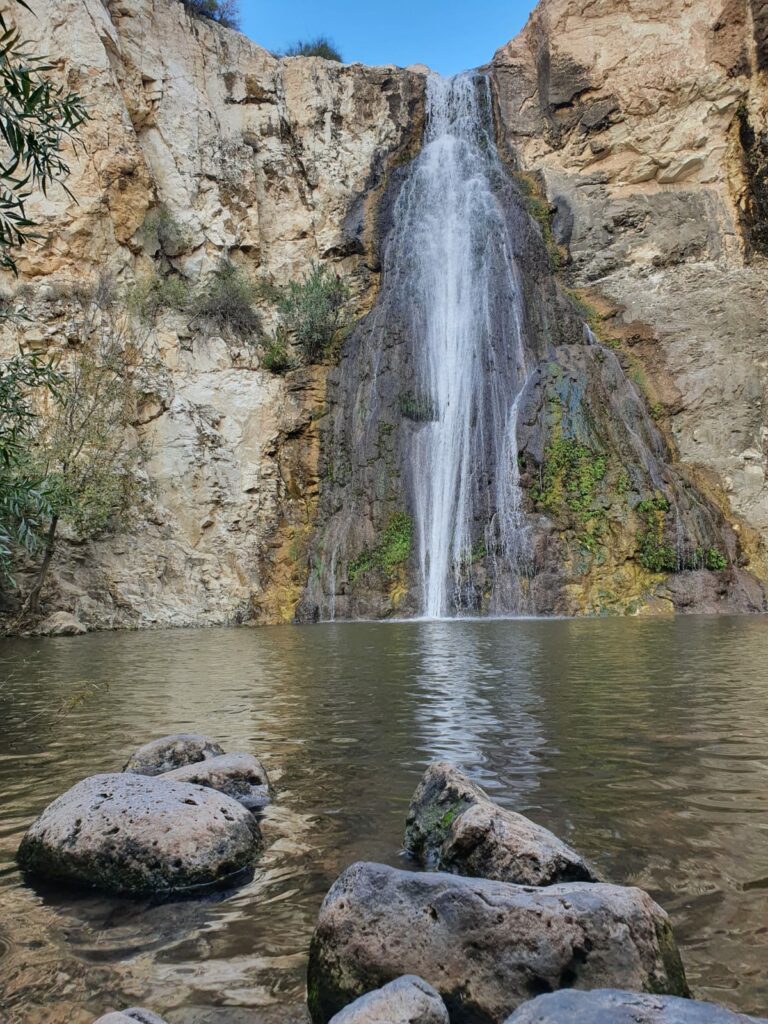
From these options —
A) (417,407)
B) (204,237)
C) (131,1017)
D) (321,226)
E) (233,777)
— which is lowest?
(131,1017)

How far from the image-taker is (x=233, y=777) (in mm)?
4527

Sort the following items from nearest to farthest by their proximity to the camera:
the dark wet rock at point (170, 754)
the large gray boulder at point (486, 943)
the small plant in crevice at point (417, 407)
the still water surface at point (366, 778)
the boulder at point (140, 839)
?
the large gray boulder at point (486, 943)
the still water surface at point (366, 778)
the boulder at point (140, 839)
the dark wet rock at point (170, 754)
the small plant in crevice at point (417, 407)

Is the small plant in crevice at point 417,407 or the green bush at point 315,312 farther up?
the green bush at point 315,312

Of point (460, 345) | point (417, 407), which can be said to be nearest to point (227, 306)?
point (417, 407)

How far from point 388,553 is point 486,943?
19102mm

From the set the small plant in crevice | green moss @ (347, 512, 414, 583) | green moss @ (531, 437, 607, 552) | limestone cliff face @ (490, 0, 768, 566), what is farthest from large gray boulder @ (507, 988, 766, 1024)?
limestone cliff face @ (490, 0, 768, 566)

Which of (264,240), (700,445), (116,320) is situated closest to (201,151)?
(264,240)

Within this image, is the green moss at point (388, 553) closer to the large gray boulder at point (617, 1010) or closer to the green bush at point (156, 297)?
the green bush at point (156, 297)

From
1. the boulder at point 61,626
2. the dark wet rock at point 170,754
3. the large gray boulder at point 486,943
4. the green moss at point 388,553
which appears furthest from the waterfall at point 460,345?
the large gray boulder at point 486,943

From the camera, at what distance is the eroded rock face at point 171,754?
4.95m

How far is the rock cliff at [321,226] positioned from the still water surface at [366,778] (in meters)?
11.0

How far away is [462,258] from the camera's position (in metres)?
27.3

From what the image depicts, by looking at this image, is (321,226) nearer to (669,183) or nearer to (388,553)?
(669,183)

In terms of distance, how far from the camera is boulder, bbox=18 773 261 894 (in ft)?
11.1
